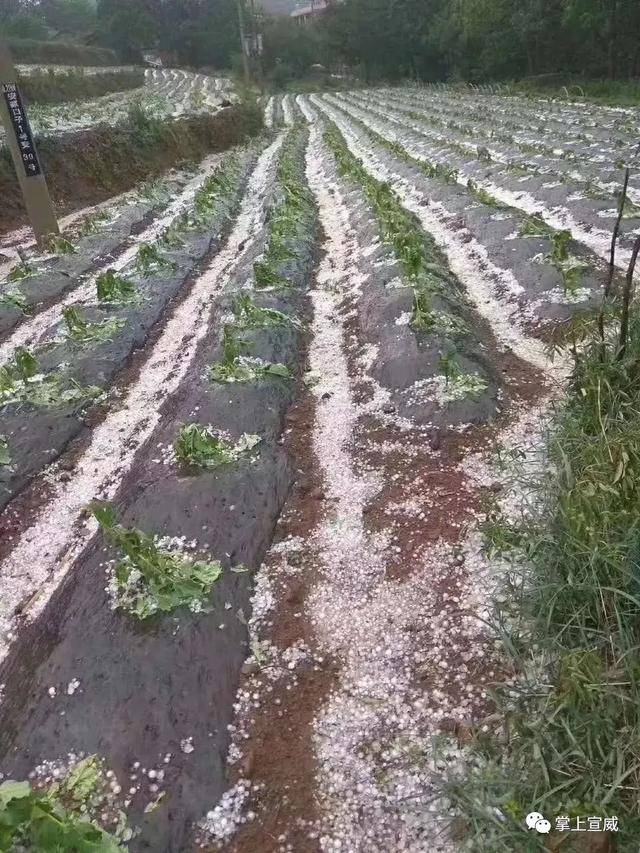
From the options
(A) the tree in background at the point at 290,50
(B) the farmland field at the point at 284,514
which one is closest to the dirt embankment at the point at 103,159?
(B) the farmland field at the point at 284,514

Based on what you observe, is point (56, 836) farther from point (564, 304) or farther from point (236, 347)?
point (564, 304)

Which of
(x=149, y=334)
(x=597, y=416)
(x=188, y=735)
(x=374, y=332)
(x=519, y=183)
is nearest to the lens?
(x=188, y=735)

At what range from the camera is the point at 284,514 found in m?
4.45

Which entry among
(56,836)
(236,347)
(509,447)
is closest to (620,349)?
(509,447)

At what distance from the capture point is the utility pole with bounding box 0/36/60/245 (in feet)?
33.9

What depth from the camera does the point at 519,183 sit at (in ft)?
38.3

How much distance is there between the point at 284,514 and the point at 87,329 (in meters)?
4.04

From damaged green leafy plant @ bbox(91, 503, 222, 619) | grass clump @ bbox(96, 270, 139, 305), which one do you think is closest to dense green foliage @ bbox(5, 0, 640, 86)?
grass clump @ bbox(96, 270, 139, 305)

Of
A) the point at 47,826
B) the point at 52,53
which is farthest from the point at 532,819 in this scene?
the point at 52,53

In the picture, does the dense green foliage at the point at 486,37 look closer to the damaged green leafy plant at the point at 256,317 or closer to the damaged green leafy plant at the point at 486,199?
the damaged green leafy plant at the point at 486,199

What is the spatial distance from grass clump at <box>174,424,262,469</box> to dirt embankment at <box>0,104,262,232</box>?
1040cm

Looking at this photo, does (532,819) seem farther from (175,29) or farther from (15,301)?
(175,29)

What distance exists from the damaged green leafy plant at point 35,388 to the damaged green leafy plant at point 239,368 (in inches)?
49.7

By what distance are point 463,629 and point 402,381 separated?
262 centimetres
